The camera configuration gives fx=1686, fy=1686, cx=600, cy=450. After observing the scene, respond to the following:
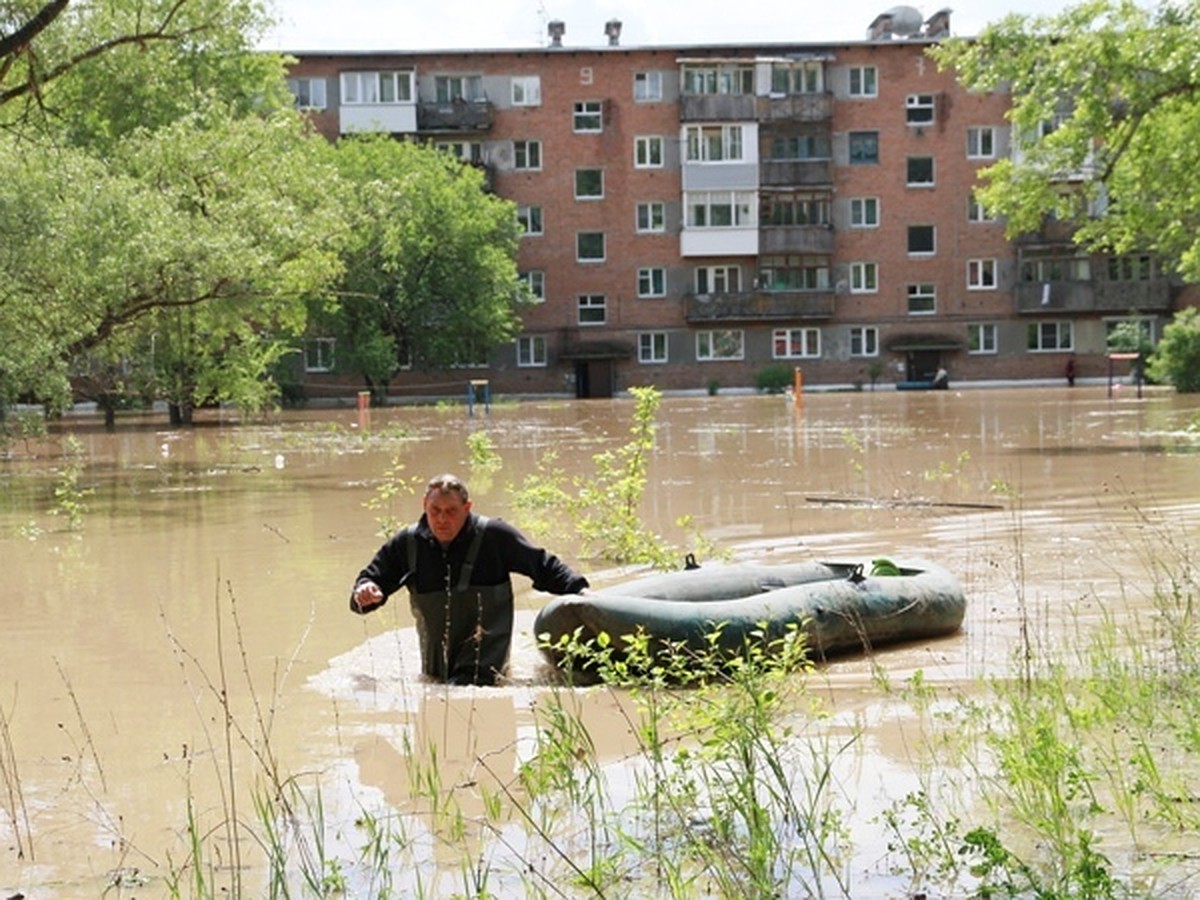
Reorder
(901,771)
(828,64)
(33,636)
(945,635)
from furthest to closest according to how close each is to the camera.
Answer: (828,64), (33,636), (945,635), (901,771)

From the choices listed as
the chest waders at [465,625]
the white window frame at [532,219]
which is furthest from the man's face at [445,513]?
the white window frame at [532,219]

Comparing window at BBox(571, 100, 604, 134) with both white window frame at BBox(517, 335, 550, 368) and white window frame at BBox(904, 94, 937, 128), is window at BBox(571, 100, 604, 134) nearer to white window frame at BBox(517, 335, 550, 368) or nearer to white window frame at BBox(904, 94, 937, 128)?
white window frame at BBox(517, 335, 550, 368)

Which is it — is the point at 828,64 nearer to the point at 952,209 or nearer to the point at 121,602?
the point at 952,209

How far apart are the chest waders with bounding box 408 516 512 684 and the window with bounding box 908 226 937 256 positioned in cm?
6128

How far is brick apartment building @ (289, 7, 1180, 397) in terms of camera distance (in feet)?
221

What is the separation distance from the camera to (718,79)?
67.5 m

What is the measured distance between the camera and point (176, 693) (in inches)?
374

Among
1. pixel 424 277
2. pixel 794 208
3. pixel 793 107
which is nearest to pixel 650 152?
pixel 793 107

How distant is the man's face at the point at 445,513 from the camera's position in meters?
8.90

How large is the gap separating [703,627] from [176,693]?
9.86 feet

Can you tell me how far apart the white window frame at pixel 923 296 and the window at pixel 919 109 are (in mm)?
6512

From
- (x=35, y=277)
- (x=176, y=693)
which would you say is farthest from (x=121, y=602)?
(x=35, y=277)

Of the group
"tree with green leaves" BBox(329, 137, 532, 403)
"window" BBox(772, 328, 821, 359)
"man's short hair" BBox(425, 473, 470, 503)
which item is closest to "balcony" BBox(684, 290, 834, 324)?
"window" BBox(772, 328, 821, 359)

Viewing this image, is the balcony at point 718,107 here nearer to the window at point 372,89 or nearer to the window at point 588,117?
the window at point 588,117
